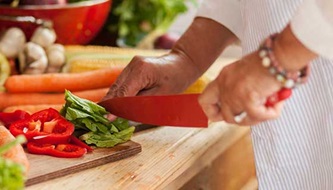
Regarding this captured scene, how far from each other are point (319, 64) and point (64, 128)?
0.41 meters

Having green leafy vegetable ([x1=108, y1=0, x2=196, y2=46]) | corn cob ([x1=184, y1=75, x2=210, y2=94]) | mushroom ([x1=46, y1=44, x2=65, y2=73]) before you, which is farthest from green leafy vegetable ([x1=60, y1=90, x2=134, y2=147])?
green leafy vegetable ([x1=108, y1=0, x2=196, y2=46])

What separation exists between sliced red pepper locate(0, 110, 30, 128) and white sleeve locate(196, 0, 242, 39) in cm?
37

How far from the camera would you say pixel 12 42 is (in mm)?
1517

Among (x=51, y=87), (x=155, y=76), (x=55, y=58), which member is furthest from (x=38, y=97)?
(x=155, y=76)

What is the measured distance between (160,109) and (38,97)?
1.03 feet

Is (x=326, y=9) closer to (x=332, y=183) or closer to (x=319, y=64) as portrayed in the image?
(x=319, y=64)

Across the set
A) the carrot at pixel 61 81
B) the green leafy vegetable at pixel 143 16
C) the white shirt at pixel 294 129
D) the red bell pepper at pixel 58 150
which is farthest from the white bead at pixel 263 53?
the green leafy vegetable at pixel 143 16

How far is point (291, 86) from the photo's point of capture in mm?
826

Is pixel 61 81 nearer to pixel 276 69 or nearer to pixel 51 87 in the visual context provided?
pixel 51 87

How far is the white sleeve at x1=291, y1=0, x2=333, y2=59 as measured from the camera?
0.82 meters

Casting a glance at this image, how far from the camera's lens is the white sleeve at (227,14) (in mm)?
1284

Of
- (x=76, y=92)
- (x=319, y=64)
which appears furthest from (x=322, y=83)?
(x=76, y=92)

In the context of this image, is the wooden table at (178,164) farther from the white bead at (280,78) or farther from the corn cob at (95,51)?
the white bead at (280,78)

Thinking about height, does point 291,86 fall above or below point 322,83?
above
